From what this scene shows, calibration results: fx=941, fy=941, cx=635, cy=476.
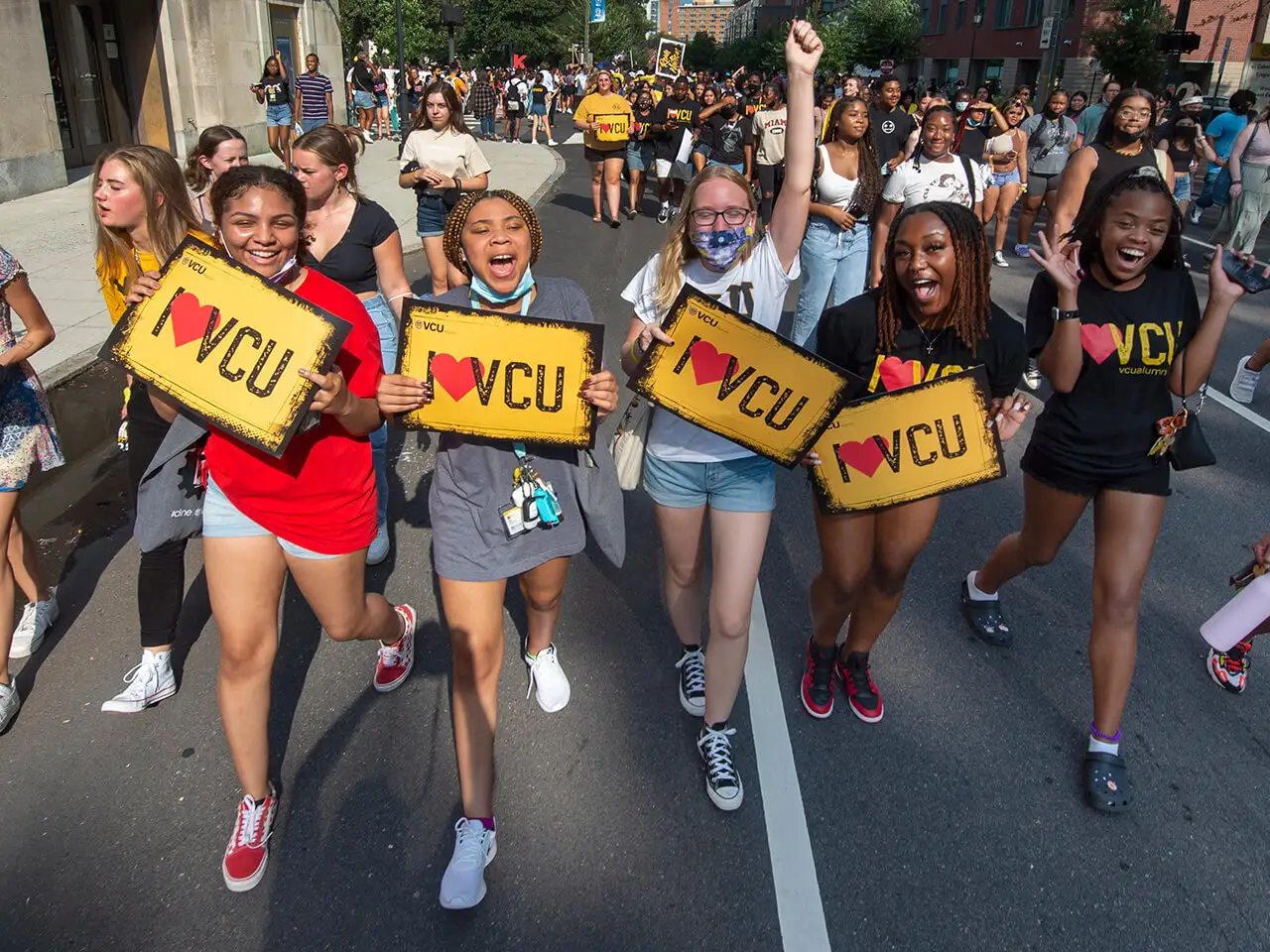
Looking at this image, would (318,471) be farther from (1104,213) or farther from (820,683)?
(1104,213)

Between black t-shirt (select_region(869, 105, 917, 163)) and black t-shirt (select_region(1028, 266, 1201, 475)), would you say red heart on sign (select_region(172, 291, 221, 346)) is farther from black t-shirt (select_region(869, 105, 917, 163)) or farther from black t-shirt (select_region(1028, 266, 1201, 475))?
black t-shirt (select_region(869, 105, 917, 163))

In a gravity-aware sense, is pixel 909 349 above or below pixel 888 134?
below

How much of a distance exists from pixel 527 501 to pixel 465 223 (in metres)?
0.82

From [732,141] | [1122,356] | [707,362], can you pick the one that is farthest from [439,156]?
[732,141]

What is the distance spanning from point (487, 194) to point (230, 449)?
3.40 ft

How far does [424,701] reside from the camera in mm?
3469

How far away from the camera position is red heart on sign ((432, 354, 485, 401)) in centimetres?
261

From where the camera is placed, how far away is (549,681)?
3455 mm

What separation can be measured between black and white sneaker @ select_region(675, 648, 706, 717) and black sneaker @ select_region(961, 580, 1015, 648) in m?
1.24

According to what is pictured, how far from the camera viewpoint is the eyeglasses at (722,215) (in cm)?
288

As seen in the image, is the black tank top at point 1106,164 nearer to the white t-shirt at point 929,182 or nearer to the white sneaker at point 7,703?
the white t-shirt at point 929,182

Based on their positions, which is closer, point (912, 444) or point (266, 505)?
point (266, 505)

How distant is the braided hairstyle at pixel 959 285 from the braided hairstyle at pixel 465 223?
108 cm

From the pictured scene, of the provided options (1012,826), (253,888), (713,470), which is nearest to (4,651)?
(253,888)
